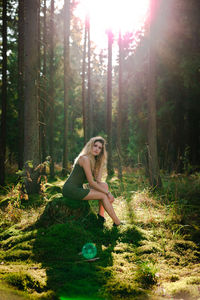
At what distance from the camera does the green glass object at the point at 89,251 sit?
3921 mm

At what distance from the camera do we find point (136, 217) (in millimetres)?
5742

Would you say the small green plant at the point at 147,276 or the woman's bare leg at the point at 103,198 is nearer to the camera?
the small green plant at the point at 147,276

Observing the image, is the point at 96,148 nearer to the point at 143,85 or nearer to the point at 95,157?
the point at 95,157

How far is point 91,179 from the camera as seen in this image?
498 cm

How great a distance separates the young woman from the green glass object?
3.04ft

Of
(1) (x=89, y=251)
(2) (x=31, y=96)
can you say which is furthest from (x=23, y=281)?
(2) (x=31, y=96)

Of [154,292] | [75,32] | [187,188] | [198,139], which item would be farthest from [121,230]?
[75,32]

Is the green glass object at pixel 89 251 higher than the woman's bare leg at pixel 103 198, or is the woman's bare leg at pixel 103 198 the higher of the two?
the woman's bare leg at pixel 103 198

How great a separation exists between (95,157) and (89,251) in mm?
2066

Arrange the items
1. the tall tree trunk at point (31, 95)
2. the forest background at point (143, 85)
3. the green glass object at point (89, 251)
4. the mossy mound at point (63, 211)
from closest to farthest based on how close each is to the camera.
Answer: the green glass object at point (89, 251) → the mossy mound at point (63, 211) → the tall tree trunk at point (31, 95) → the forest background at point (143, 85)

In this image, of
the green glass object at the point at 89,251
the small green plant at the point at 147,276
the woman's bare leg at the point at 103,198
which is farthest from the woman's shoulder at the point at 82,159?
the small green plant at the point at 147,276

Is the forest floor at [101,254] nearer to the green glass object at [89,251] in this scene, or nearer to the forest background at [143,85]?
the green glass object at [89,251]

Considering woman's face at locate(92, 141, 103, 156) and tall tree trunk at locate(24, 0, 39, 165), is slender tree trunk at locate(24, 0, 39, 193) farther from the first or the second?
woman's face at locate(92, 141, 103, 156)

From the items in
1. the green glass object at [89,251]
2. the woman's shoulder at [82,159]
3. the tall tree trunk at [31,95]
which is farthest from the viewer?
the tall tree trunk at [31,95]
